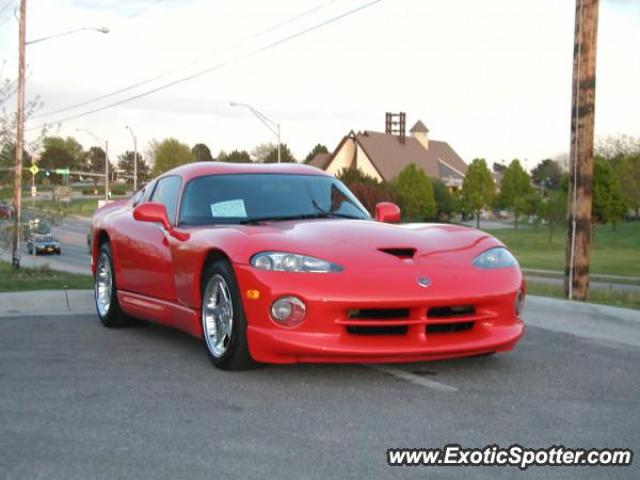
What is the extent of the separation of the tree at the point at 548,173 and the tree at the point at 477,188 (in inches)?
2506

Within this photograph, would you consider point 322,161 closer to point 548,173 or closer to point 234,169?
point 548,173

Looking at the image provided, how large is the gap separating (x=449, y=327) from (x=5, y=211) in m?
13.9

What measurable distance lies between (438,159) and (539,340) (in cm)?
11251

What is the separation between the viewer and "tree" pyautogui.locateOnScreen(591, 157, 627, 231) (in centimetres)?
6712

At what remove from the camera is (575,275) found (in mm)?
11109

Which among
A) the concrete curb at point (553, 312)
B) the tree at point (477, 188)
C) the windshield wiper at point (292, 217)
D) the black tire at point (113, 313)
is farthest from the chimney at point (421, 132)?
the windshield wiper at point (292, 217)

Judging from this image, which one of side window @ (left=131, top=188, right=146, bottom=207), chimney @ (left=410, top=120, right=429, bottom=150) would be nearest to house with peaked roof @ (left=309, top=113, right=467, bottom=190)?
chimney @ (left=410, top=120, right=429, bottom=150)

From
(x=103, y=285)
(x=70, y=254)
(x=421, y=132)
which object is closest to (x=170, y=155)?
(x=70, y=254)

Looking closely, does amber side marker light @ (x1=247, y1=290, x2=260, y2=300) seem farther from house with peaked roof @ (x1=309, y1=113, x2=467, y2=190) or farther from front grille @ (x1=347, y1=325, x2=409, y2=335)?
house with peaked roof @ (x1=309, y1=113, x2=467, y2=190)

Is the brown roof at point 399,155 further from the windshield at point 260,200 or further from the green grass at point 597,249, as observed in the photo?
the windshield at point 260,200

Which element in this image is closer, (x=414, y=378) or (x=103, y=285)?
(x=414, y=378)

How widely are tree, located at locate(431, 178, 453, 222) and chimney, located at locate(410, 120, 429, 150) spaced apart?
22.5 metres

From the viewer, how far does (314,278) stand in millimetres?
5191

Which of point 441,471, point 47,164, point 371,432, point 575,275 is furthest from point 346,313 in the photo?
point 47,164
